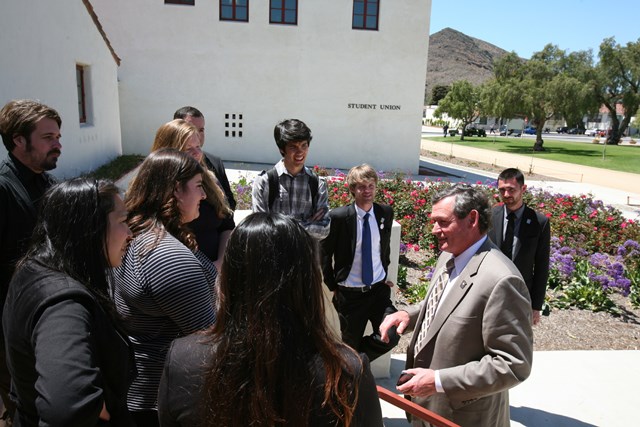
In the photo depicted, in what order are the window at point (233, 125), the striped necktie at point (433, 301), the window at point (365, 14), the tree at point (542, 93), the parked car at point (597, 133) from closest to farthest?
the striped necktie at point (433, 301), the window at point (365, 14), the window at point (233, 125), the tree at point (542, 93), the parked car at point (597, 133)

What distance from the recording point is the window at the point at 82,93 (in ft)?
41.5

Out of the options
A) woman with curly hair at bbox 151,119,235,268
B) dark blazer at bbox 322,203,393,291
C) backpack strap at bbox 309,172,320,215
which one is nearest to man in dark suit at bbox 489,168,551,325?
dark blazer at bbox 322,203,393,291

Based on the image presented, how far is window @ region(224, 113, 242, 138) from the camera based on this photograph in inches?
816

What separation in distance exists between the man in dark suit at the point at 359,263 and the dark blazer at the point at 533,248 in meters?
1.11

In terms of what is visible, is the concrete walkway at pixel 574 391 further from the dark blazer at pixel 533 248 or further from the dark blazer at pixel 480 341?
the dark blazer at pixel 480 341

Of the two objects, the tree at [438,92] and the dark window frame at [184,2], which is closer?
the dark window frame at [184,2]

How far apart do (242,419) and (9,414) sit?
1709mm

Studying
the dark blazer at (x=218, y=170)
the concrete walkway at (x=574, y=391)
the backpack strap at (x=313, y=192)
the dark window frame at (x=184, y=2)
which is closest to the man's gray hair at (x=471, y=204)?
the backpack strap at (x=313, y=192)

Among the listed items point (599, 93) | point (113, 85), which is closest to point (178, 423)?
point (113, 85)

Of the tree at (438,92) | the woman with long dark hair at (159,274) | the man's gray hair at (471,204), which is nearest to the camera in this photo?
the woman with long dark hair at (159,274)

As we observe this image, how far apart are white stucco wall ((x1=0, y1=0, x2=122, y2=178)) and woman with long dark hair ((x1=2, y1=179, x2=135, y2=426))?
6829 millimetres

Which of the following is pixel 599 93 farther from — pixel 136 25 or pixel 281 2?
pixel 136 25

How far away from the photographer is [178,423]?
136cm

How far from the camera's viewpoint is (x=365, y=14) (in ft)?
65.5
